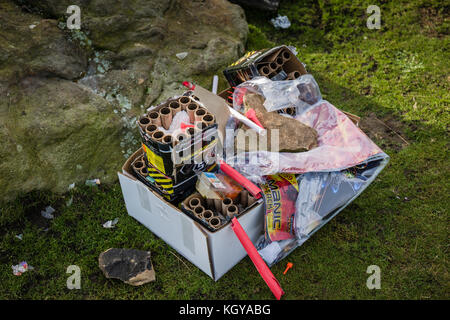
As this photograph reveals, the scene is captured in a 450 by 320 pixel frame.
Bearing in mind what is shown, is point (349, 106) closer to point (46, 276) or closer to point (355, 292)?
point (355, 292)

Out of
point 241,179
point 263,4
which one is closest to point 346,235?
point 241,179

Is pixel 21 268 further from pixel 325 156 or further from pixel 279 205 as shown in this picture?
pixel 325 156

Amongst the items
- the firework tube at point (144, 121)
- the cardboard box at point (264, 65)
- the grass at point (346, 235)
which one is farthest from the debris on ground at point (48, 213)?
the cardboard box at point (264, 65)

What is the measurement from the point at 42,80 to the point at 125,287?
69.9 inches

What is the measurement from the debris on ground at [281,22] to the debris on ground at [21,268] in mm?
3653

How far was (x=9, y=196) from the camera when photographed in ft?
9.68

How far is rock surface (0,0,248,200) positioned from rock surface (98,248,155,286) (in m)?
0.71

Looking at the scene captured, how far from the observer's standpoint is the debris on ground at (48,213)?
304 centimetres

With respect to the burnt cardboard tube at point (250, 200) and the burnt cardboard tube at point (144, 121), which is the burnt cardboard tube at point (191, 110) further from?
the burnt cardboard tube at point (250, 200)

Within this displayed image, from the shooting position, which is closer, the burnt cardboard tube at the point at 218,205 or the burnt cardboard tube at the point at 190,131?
the burnt cardboard tube at the point at 190,131

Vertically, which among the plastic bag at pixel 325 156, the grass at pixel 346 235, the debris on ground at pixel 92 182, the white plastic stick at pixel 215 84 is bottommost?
the grass at pixel 346 235

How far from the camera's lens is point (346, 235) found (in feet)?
9.70

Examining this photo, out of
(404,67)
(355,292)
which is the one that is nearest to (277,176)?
(355,292)

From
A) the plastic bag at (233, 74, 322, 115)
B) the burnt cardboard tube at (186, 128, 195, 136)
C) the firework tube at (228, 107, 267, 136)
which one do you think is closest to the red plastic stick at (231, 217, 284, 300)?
the burnt cardboard tube at (186, 128, 195, 136)
